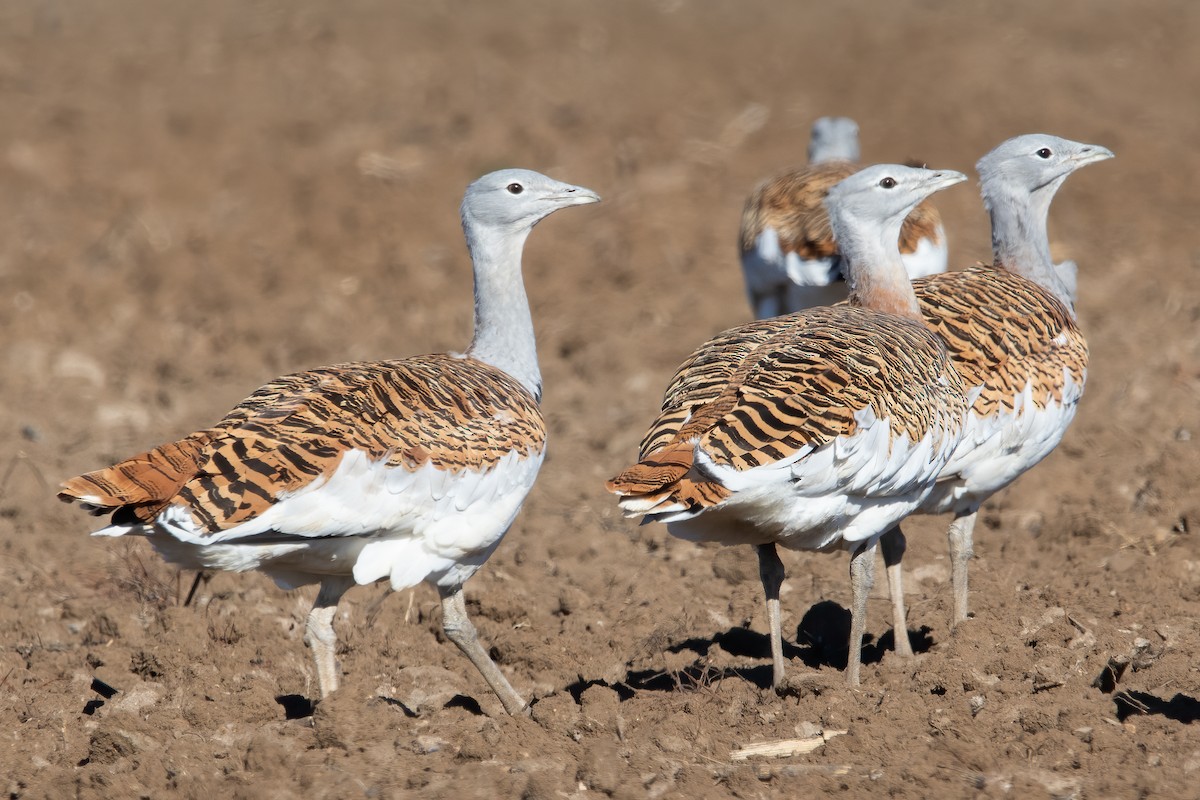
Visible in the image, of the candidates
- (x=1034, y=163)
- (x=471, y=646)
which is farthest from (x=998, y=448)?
(x=471, y=646)

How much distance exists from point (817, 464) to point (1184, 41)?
46.7 ft

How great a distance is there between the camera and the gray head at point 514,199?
21.6ft

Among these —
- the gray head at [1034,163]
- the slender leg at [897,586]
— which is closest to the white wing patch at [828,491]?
the slender leg at [897,586]

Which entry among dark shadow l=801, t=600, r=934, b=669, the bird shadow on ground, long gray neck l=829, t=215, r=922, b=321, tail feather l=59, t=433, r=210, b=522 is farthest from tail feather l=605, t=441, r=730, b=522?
long gray neck l=829, t=215, r=922, b=321

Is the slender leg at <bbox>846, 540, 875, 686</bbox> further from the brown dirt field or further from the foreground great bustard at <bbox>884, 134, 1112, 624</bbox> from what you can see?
the foreground great bustard at <bbox>884, 134, 1112, 624</bbox>

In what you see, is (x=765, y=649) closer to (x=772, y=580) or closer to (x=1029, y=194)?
(x=772, y=580)

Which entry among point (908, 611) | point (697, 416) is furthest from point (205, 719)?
point (908, 611)

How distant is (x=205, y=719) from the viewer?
18.4 ft

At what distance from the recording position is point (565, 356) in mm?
11797

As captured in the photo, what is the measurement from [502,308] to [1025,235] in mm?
2666

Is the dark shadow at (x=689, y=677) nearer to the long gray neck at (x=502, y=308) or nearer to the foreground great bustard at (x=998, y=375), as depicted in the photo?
the foreground great bustard at (x=998, y=375)

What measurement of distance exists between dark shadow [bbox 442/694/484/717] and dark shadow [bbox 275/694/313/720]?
51 cm

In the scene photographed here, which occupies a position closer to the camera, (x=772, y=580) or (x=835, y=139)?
(x=772, y=580)

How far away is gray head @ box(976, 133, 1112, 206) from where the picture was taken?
760cm
